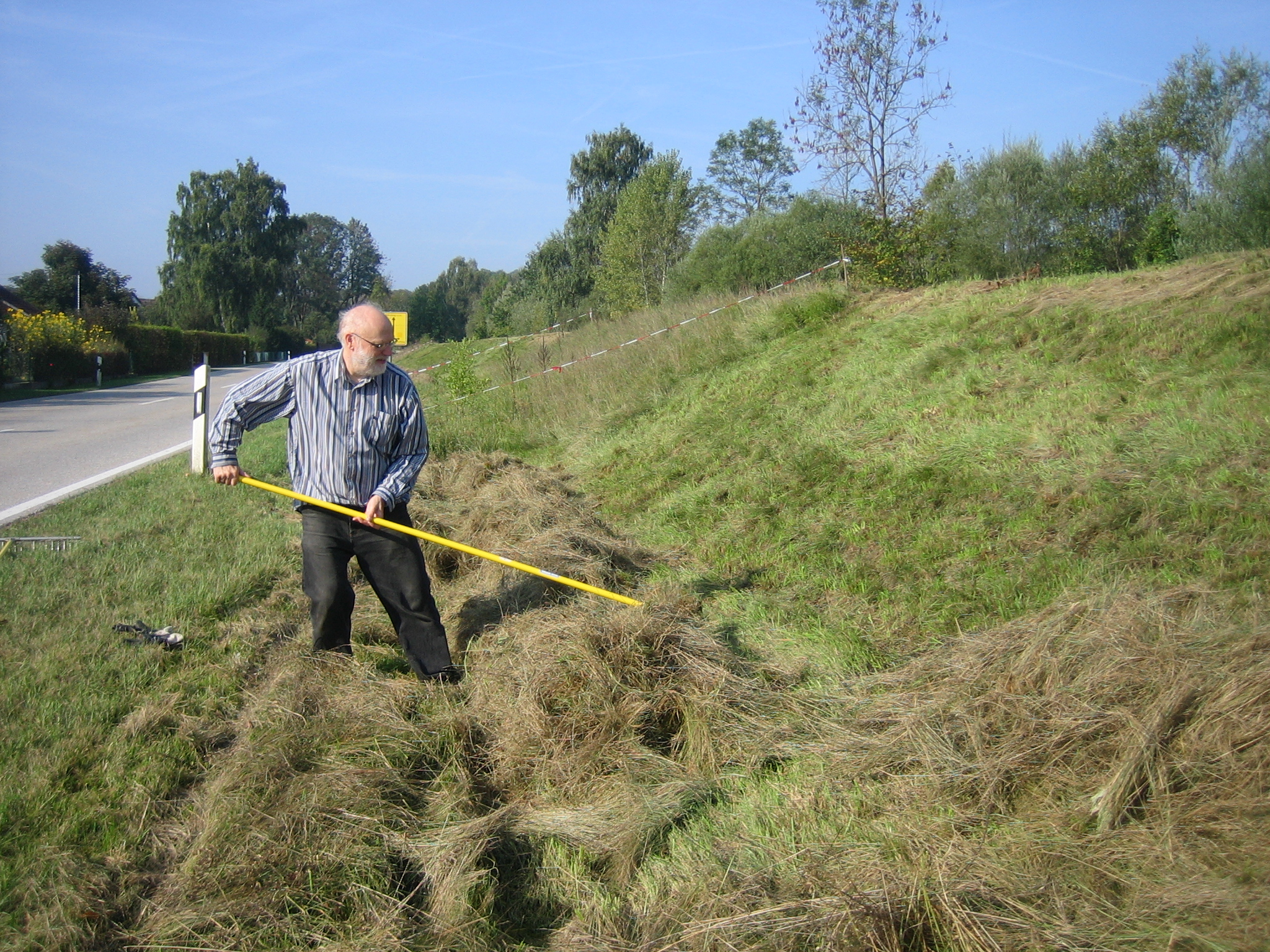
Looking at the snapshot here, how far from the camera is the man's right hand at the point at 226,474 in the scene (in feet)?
16.0

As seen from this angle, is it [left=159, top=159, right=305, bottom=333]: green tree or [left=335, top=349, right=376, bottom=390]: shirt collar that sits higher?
[left=159, top=159, right=305, bottom=333]: green tree

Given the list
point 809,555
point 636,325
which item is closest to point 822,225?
point 636,325

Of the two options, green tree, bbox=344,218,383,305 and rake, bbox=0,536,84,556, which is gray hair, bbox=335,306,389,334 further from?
green tree, bbox=344,218,383,305

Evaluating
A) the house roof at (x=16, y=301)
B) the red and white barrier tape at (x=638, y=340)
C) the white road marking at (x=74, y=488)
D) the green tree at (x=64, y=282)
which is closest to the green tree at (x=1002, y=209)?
the red and white barrier tape at (x=638, y=340)

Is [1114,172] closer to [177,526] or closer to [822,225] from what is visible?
[822,225]

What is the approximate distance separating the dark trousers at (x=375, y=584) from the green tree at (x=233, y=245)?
74.6m

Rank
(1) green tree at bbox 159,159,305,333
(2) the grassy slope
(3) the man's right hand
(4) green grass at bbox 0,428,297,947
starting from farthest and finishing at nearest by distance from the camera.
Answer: (1) green tree at bbox 159,159,305,333 < (3) the man's right hand < (4) green grass at bbox 0,428,297,947 < (2) the grassy slope

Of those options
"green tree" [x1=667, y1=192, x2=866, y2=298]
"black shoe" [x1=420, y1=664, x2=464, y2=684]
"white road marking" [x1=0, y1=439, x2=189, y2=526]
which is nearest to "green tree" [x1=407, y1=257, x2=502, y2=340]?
"green tree" [x1=667, y1=192, x2=866, y2=298]

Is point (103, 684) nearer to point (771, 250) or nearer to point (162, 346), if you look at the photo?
point (771, 250)

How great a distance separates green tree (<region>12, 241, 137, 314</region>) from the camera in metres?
56.0

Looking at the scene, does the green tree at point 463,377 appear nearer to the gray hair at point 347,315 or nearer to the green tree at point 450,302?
the gray hair at point 347,315

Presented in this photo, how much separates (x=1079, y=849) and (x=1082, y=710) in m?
0.63

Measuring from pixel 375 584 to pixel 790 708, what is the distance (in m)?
2.28

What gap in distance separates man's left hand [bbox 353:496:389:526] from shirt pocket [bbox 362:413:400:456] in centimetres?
32
